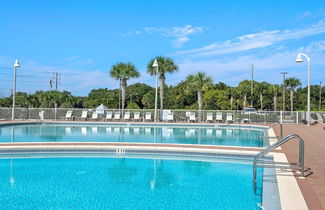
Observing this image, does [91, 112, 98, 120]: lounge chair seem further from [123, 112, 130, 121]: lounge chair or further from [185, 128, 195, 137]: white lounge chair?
[185, 128, 195, 137]: white lounge chair

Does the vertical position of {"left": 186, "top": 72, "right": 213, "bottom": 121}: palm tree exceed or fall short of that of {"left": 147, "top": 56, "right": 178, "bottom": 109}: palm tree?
it falls short

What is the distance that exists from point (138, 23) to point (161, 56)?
160 inches

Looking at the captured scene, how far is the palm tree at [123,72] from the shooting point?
98.3 feet

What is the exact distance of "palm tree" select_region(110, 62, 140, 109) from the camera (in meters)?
30.0

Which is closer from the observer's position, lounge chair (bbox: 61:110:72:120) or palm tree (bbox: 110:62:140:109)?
lounge chair (bbox: 61:110:72:120)


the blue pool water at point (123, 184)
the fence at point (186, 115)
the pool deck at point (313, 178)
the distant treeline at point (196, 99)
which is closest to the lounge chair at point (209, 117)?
the fence at point (186, 115)

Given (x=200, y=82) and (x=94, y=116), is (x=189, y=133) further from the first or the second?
(x=200, y=82)

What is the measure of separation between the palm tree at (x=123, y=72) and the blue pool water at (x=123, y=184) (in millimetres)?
21727

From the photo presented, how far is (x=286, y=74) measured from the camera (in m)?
43.2

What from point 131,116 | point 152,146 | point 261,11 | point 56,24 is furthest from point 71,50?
point 152,146

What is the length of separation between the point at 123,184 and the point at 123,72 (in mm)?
24193

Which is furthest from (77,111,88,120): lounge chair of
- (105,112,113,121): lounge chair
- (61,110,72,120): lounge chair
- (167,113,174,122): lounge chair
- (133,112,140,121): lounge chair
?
(167,113,174,122): lounge chair

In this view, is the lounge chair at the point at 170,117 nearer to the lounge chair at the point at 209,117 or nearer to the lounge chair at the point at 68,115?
the lounge chair at the point at 209,117

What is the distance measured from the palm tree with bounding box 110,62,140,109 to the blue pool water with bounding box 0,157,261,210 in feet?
71.3
